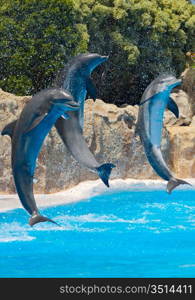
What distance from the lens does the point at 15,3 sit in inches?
619

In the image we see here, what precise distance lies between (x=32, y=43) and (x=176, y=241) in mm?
7916

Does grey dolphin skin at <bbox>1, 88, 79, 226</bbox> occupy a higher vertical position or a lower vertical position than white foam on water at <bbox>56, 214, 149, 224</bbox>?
higher

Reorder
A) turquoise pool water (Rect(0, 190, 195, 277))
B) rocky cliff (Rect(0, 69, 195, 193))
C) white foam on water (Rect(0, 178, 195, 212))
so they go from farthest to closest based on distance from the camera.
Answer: rocky cliff (Rect(0, 69, 195, 193)), white foam on water (Rect(0, 178, 195, 212)), turquoise pool water (Rect(0, 190, 195, 277))

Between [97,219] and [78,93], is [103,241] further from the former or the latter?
[78,93]

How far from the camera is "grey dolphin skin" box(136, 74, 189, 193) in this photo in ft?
26.4

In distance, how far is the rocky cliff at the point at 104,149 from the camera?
11.9 metres

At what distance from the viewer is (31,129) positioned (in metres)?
6.67

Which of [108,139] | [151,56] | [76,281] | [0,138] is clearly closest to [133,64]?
[151,56]

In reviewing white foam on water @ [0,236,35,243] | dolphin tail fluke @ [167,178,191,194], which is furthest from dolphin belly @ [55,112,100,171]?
white foam on water @ [0,236,35,243]

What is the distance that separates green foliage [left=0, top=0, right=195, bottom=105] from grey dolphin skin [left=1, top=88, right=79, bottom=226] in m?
9.14

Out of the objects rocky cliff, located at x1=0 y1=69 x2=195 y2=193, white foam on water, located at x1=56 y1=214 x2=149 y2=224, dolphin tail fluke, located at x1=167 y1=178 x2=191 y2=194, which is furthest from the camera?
rocky cliff, located at x1=0 y1=69 x2=195 y2=193

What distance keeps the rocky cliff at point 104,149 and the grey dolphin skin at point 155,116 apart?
3999 millimetres

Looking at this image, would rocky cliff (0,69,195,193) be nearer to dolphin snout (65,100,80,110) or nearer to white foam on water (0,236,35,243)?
white foam on water (0,236,35,243)

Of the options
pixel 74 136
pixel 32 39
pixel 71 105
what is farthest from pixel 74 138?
pixel 32 39
